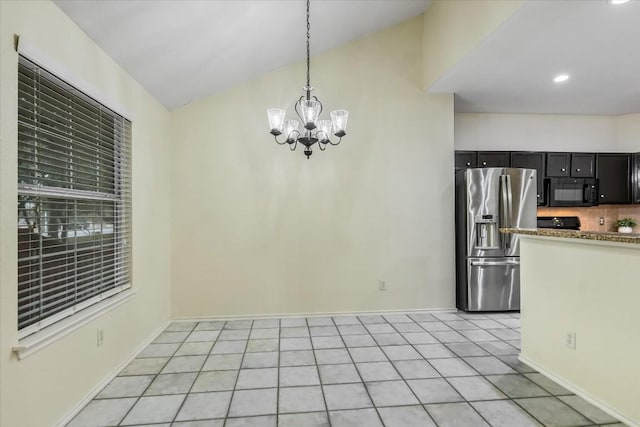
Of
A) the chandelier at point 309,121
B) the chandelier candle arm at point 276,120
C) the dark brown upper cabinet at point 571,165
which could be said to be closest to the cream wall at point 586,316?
the chandelier at point 309,121

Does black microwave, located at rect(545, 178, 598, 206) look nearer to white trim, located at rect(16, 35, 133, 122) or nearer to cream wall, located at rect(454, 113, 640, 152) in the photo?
cream wall, located at rect(454, 113, 640, 152)

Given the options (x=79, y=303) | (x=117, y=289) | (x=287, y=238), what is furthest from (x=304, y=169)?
(x=79, y=303)

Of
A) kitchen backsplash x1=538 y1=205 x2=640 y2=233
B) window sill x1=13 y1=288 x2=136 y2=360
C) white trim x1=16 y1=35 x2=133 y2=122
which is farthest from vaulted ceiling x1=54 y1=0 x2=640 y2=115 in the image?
window sill x1=13 y1=288 x2=136 y2=360

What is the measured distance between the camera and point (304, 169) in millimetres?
4262

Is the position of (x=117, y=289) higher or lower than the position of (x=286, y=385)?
higher

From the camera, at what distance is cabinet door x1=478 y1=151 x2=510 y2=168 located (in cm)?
483

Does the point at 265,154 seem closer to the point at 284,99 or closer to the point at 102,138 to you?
the point at 284,99

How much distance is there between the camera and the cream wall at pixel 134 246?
1.71m

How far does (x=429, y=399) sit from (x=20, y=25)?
10.7ft

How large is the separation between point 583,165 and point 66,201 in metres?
6.16

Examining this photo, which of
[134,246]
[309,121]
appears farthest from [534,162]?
[134,246]

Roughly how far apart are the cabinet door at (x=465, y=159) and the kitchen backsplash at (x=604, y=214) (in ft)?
5.87

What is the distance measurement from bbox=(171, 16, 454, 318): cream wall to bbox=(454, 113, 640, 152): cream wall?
37.9 inches

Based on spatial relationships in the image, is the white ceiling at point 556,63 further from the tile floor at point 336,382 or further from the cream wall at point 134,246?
the cream wall at point 134,246
